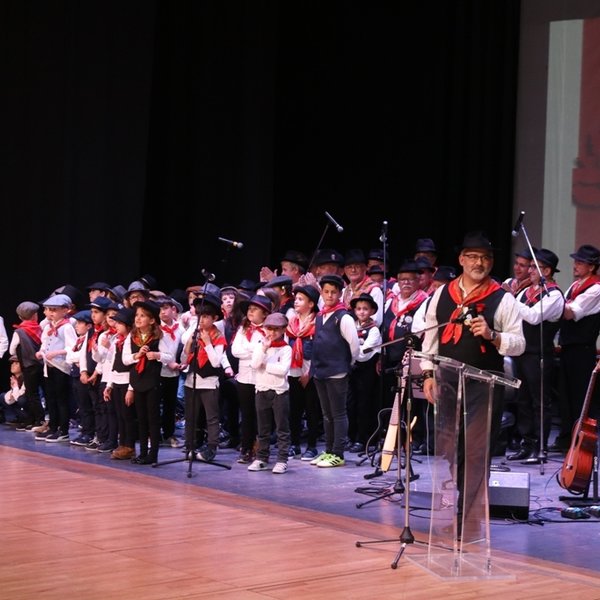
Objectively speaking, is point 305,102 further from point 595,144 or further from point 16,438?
point 16,438

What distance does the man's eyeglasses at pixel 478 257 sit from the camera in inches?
236

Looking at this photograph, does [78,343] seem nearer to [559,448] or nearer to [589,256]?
[559,448]

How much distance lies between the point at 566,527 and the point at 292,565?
1.88 metres

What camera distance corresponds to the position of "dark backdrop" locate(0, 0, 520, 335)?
476 inches

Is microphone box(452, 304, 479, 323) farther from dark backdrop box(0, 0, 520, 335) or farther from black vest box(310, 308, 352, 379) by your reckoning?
dark backdrop box(0, 0, 520, 335)

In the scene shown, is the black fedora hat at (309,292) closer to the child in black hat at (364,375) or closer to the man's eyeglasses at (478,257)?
the child in black hat at (364,375)

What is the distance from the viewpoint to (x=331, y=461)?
8477 mm

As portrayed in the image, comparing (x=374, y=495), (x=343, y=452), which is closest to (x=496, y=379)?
(x=374, y=495)

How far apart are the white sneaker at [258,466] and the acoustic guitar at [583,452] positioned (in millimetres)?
2453

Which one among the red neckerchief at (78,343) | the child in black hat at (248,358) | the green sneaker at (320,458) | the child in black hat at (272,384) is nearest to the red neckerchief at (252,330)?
the child in black hat at (248,358)

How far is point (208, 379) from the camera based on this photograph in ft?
28.5

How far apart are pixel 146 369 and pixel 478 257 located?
11.3 feet

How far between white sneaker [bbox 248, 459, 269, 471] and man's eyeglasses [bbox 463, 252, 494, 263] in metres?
2.93

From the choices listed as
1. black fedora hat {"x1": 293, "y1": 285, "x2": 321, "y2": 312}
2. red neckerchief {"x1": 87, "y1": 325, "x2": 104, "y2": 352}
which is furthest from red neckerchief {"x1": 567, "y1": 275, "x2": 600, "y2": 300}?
red neckerchief {"x1": 87, "y1": 325, "x2": 104, "y2": 352}
